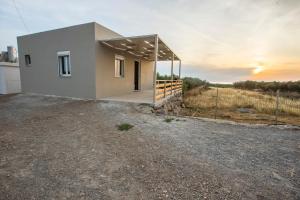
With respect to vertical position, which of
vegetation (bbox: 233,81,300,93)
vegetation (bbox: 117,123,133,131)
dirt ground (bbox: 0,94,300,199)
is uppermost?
vegetation (bbox: 233,81,300,93)

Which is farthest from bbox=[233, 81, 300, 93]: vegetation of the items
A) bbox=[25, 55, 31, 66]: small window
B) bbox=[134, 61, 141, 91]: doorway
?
bbox=[25, 55, 31, 66]: small window

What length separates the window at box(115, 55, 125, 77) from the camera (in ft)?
30.3

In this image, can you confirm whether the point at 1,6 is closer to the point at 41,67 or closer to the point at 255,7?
the point at 41,67

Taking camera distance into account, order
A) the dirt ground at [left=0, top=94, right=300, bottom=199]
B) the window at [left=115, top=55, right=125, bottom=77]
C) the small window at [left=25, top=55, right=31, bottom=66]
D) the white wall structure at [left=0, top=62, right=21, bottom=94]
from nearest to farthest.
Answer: the dirt ground at [left=0, top=94, right=300, bottom=199] < the window at [left=115, top=55, right=125, bottom=77] < the small window at [left=25, top=55, right=31, bottom=66] < the white wall structure at [left=0, top=62, right=21, bottom=94]

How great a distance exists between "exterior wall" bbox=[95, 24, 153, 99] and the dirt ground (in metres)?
3.54

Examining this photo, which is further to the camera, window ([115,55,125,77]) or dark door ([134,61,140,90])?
dark door ([134,61,140,90])

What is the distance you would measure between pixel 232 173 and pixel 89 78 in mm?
7148

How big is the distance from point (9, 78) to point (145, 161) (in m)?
13.9

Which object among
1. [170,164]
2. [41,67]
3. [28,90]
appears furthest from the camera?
[28,90]

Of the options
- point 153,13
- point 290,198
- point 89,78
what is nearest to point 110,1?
point 153,13

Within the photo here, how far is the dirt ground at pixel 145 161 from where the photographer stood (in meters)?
1.94

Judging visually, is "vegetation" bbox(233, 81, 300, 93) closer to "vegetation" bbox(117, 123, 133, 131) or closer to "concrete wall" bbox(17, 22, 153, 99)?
"concrete wall" bbox(17, 22, 153, 99)

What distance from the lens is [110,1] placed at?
8719 millimetres

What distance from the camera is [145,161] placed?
265 cm
